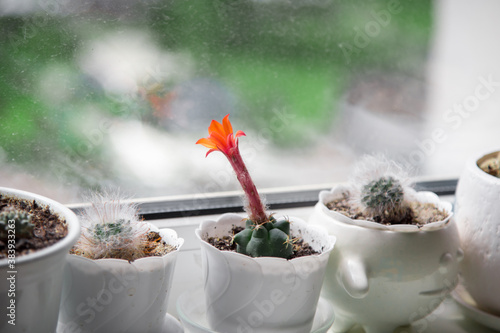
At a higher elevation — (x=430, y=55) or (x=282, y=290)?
(x=430, y=55)

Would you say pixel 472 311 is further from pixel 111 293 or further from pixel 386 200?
pixel 111 293

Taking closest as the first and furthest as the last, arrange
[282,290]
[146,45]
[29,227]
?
1. [29,227]
2. [282,290]
3. [146,45]

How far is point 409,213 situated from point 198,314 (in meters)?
0.40

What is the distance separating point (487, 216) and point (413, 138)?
443 mm

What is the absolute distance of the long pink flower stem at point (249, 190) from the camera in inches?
34.8

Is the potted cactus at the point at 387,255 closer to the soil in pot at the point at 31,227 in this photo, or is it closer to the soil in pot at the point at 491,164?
the soil in pot at the point at 491,164

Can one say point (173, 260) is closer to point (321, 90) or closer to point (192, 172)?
point (192, 172)

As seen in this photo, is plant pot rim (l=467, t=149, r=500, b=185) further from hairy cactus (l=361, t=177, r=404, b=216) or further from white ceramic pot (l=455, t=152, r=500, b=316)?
hairy cactus (l=361, t=177, r=404, b=216)

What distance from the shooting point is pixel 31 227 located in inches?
28.0

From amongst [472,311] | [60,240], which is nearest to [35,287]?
[60,240]

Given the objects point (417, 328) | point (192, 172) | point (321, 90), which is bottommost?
point (417, 328)

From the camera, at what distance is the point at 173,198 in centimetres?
118

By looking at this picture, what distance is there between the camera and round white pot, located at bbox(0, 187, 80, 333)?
2.13 feet

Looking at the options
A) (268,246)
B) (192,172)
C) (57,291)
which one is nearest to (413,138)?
(192,172)
